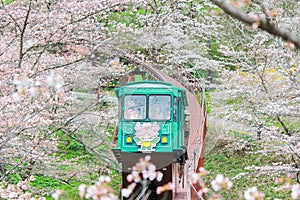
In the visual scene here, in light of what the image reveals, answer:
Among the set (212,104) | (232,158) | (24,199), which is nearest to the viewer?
(24,199)

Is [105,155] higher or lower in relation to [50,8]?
lower

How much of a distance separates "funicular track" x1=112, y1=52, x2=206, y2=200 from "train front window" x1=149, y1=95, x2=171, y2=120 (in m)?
1.22

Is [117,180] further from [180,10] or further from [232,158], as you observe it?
[180,10]

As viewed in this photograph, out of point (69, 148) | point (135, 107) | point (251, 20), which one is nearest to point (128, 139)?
point (135, 107)

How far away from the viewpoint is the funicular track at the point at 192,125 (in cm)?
895

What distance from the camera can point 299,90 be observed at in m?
8.10

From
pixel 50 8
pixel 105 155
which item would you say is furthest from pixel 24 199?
pixel 105 155

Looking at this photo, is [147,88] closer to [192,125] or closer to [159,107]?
[159,107]

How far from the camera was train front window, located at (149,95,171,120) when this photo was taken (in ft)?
26.5

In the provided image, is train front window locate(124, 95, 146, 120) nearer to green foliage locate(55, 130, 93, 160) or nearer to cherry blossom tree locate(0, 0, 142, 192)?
cherry blossom tree locate(0, 0, 142, 192)

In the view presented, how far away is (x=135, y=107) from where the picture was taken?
825 cm

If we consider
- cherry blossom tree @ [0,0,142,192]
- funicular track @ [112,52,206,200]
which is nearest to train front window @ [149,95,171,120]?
cherry blossom tree @ [0,0,142,192]

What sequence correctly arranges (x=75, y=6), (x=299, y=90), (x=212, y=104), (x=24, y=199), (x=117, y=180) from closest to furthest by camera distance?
(x=24, y=199) < (x=75, y=6) < (x=299, y=90) < (x=117, y=180) < (x=212, y=104)

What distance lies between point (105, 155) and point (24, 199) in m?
4.77
